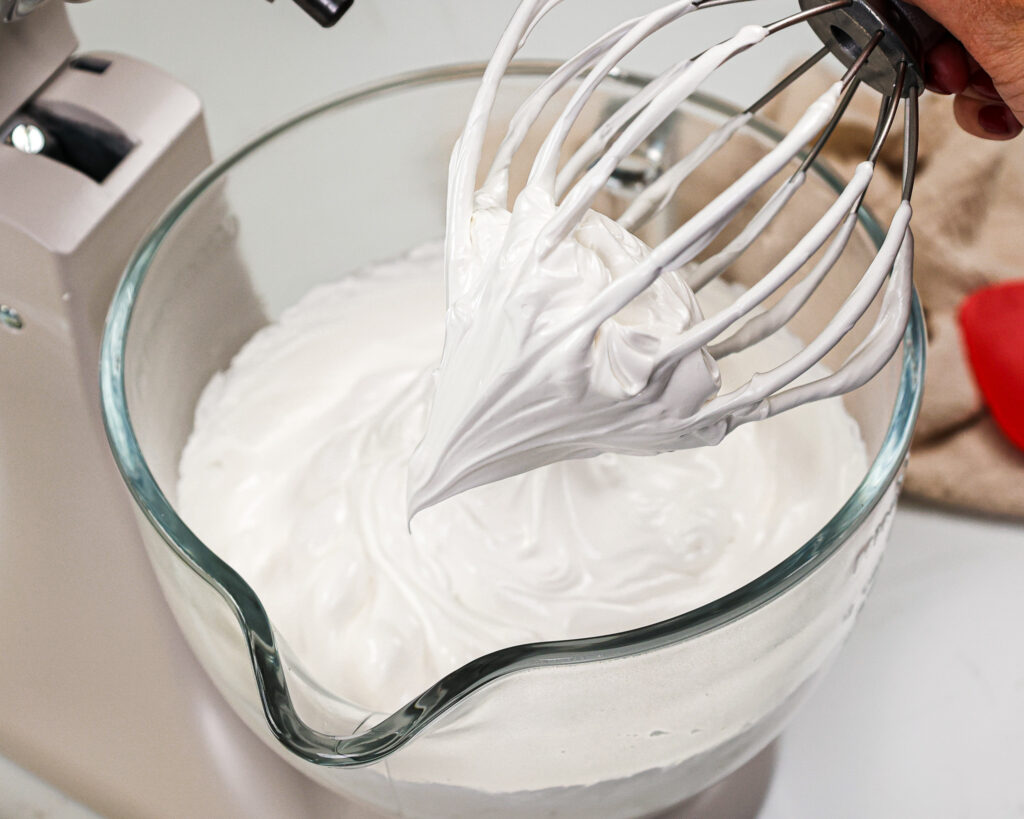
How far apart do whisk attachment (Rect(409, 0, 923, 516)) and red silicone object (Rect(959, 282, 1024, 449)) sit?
293mm

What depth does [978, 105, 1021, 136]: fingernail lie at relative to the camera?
0.53 m

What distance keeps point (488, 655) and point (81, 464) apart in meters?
0.27

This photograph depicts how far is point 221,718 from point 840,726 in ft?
1.04

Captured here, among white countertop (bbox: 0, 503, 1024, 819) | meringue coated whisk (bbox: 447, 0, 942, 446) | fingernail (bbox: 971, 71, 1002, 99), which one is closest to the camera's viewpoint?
meringue coated whisk (bbox: 447, 0, 942, 446)

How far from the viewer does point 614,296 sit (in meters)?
0.36

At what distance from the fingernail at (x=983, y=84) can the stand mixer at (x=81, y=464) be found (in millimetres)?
347

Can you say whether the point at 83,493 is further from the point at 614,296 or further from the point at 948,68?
the point at 948,68

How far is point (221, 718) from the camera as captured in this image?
0.56 metres

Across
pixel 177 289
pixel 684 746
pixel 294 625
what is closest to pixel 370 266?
pixel 177 289

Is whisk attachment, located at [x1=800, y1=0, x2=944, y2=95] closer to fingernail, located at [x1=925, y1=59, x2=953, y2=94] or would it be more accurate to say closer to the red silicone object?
fingernail, located at [x1=925, y1=59, x2=953, y2=94]

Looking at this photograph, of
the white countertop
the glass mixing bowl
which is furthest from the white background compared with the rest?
the glass mixing bowl

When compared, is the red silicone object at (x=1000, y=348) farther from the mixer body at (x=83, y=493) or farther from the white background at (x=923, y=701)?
the mixer body at (x=83, y=493)

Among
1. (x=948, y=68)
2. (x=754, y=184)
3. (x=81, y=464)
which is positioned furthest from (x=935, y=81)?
(x=81, y=464)

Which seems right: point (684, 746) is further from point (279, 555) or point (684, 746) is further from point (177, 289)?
point (177, 289)
